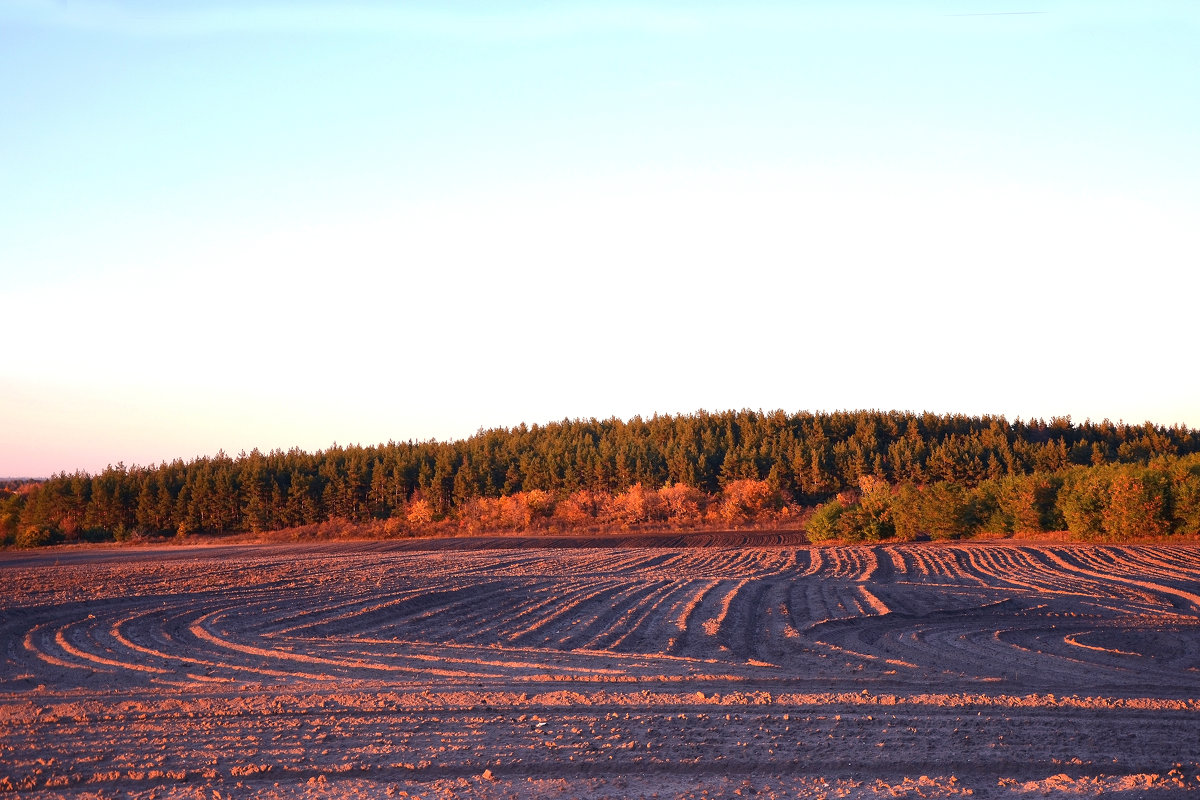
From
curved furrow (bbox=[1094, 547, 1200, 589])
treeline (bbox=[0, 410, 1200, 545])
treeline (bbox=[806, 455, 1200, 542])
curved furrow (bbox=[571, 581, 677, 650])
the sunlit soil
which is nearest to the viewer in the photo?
the sunlit soil

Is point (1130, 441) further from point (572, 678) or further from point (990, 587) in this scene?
point (572, 678)

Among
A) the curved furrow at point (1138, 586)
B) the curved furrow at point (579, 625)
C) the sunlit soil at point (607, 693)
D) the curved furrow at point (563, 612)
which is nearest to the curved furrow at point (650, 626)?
the sunlit soil at point (607, 693)

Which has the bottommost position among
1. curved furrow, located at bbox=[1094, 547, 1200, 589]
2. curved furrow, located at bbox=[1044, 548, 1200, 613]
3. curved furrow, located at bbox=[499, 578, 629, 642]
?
curved furrow, located at bbox=[1094, 547, 1200, 589]

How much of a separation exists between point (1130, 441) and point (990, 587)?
3552 inches

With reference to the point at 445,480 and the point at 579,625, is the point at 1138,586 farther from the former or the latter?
the point at 445,480

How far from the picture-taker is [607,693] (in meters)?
9.49

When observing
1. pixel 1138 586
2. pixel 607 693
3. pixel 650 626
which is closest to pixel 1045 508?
pixel 1138 586

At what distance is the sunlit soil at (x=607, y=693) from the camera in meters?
6.64

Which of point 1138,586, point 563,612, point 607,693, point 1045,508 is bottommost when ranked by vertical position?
point 1138,586

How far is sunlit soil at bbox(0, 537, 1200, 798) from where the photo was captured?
6.64m

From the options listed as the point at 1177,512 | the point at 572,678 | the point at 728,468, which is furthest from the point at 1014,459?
the point at 572,678

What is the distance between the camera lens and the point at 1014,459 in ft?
252

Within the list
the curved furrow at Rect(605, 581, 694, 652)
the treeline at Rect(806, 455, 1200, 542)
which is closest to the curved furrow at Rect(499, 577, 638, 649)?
the curved furrow at Rect(605, 581, 694, 652)

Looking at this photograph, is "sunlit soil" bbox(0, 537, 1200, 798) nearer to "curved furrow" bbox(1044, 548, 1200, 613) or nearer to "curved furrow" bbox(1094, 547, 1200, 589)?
"curved furrow" bbox(1044, 548, 1200, 613)
